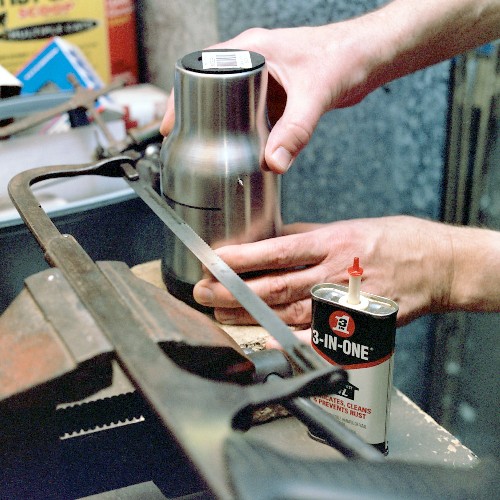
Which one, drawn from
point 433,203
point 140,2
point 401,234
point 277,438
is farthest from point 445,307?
point 140,2

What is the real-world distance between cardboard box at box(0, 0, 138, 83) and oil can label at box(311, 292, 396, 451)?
0.80m

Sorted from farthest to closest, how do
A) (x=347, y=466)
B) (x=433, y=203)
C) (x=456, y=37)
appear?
(x=433, y=203)
(x=456, y=37)
(x=347, y=466)

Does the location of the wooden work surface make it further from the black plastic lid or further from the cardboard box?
the cardboard box

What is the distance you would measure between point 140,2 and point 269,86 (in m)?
0.63

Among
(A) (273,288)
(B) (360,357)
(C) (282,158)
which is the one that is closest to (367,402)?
(B) (360,357)

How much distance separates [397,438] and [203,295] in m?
0.28

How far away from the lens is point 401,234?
34.0 inches

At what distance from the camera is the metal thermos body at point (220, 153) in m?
0.67

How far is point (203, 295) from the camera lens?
28.2 inches

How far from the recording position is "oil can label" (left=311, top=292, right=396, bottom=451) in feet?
2.17

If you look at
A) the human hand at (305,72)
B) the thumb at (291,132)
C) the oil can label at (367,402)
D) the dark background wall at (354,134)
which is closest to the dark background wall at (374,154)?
the dark background wall at (354,134)

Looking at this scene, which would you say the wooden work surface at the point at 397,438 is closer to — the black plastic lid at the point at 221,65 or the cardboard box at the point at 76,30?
the black plastic lid at the point at 221,65

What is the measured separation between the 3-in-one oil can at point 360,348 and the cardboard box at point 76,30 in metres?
0.78

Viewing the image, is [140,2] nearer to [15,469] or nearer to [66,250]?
[66,250]
